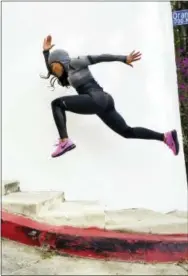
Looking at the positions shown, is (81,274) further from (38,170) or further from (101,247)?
(38,170)

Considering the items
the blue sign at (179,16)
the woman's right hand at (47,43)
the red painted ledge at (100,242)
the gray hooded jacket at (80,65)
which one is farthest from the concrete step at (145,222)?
the blue sign at (179,16)

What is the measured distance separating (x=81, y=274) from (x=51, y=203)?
799mm

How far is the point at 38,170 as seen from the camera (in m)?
4.29

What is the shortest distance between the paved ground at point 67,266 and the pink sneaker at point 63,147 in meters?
0.92

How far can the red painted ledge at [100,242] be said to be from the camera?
3.60 metres

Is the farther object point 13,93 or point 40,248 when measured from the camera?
point 13,93

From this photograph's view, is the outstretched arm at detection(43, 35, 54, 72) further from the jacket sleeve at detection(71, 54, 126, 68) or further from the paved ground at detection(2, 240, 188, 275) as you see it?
the paved ground at detection(2, 240, 188, 275)

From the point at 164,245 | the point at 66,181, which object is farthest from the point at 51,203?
the point at 164,245

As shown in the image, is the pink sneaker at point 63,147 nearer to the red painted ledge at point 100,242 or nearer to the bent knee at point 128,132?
the bent knee at point 128,132

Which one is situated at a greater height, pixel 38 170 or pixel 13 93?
pixel 13 93

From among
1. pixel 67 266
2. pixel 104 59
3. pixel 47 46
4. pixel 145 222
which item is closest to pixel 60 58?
pixel 47 46

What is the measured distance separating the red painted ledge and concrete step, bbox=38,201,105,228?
0.06 metres

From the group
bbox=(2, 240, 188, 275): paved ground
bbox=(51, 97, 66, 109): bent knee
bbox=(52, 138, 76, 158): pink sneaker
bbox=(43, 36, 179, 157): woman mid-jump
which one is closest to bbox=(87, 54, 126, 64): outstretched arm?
bbox=(43, 36, 179, 157): woman mid-jump

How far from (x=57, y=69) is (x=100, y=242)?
1.54 metres
